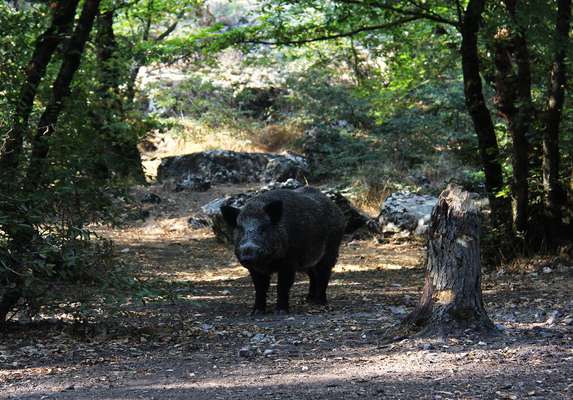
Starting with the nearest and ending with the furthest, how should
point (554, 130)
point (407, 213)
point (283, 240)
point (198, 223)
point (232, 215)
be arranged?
point (283, 240)
point (232, 215)
point (554, 130)
point (407, 213)
point (198, 223)

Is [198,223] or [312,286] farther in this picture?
[198,223]

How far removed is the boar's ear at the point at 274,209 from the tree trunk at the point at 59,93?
248cm

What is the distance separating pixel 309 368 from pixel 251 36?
7.70 m

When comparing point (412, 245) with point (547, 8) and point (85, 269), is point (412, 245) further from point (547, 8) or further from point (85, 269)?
point (85, 269)

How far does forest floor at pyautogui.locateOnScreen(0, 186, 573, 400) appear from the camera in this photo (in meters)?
5.92

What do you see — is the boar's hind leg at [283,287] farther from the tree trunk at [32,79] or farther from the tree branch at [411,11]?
the tree branch at [411,11]

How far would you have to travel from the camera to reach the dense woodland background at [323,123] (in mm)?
8023

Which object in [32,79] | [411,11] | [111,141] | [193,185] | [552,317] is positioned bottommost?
[552,317]

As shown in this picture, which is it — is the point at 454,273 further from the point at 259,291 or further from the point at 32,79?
the point at 32,79

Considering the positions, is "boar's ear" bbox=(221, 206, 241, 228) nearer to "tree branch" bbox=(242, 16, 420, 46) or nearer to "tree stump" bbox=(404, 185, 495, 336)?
"tree stump" bbox=(404, 185, 495, 336)

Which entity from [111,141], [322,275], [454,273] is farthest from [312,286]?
[454,273]

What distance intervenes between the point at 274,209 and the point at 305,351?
2.34 meters

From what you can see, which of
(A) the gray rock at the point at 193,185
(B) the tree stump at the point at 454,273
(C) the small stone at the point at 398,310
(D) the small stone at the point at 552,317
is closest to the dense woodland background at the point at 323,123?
(B) the tree stump at the point at 454,273

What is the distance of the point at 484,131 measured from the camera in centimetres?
1233
